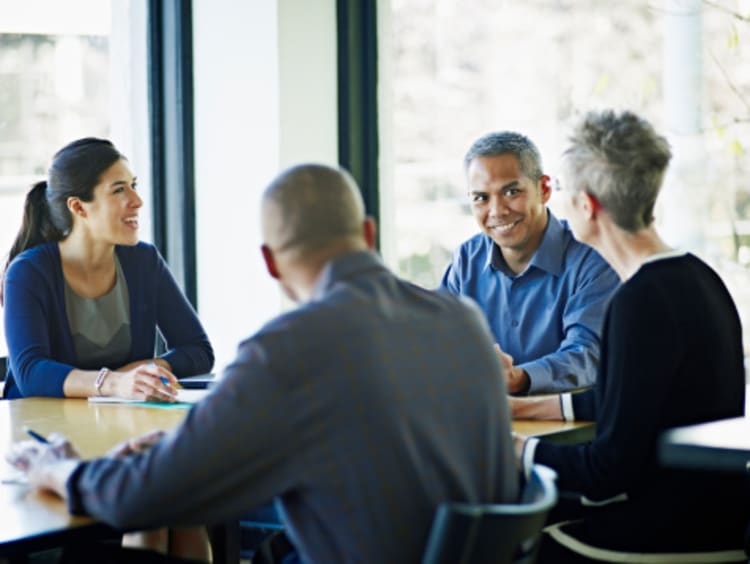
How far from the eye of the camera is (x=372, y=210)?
4777 millimetres

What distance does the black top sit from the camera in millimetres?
2131

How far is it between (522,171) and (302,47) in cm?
149

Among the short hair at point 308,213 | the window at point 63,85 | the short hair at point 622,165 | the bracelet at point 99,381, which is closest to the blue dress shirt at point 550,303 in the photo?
the short hair at point 622,165

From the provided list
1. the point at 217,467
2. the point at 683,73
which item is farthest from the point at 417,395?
the point at 683,73

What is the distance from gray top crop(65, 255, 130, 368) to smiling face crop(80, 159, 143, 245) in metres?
0.13

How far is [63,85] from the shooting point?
444cm

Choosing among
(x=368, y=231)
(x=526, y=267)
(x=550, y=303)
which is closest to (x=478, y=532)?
(x=368, y=231)

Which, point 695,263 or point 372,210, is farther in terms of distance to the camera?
point 372,210

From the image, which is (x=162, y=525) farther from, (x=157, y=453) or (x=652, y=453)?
(x=652, y=453)

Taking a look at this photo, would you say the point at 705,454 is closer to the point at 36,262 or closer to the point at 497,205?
the point at 497,205

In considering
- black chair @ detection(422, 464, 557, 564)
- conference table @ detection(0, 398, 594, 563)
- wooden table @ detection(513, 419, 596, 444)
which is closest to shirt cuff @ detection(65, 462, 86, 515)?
conference table @ detection(0, 398, 594, 563)

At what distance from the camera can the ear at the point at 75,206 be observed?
353 cm

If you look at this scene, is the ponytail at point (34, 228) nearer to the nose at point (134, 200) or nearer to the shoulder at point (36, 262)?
the shoulder at point (36, 262)

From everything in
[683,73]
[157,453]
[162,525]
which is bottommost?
[162,525]
